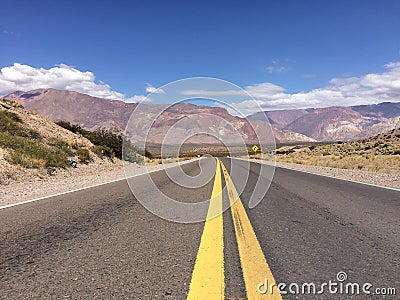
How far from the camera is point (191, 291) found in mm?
2295

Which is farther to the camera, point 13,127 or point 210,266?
point 13,127

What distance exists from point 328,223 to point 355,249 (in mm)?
1303

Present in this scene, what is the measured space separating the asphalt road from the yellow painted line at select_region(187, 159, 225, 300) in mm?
18

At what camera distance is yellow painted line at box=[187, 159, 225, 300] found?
7.44ft

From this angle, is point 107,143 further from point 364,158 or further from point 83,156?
point 364,158

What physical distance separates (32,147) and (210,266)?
1512 centimetres

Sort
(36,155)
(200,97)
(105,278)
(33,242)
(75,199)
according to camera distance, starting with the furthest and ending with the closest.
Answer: (36,155)
(200,97)
(75,199)
(33,242)
(105,278)

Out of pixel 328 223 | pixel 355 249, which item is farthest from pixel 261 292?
pixel 328 223

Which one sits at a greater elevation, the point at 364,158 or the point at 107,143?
the point at 107,143

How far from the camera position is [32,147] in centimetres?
1512

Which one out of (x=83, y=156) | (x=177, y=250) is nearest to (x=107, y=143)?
(x=83, y=156)

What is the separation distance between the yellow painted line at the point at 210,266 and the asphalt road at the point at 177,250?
2 centimetres

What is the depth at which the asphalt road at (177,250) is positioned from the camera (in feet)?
8.05

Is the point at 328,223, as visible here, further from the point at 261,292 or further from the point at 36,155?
the point at 36,155
